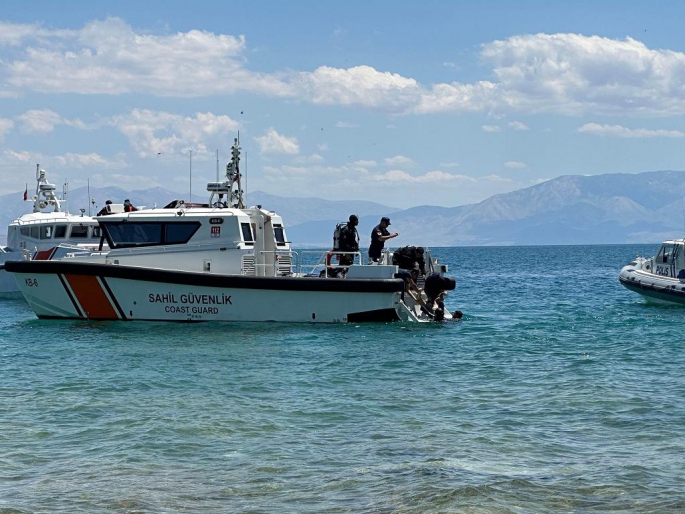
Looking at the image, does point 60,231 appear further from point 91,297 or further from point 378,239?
point 378,239

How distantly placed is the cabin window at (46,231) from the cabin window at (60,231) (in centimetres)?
19

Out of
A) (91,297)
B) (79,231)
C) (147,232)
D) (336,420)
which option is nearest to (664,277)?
(147,232)

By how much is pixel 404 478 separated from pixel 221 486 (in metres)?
1.62

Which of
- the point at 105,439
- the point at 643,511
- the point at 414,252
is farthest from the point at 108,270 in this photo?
the point at 643,511

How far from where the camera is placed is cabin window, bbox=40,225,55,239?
103 feet

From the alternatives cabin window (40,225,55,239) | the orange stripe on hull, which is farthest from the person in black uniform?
cabin window (40,225,55,239)

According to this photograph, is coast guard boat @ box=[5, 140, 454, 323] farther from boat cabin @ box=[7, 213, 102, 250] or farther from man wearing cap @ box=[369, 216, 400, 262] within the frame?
boat cabin @ box=[7, 213, 102, 250]

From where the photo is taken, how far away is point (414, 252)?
71.0 feet

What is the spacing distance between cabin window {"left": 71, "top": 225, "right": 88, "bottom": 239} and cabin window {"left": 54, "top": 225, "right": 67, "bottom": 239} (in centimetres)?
28

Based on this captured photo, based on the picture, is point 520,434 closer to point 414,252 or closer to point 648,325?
point 414,252

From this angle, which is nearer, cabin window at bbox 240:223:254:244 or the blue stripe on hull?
cabin window at bbox 240:223:254:244

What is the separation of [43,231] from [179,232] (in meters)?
12.3

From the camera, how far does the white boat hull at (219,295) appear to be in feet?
66.3

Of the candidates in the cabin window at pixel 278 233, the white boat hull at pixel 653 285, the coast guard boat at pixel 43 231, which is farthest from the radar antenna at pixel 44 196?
the white boat hull at pixel 653 285
